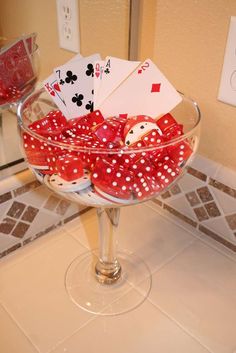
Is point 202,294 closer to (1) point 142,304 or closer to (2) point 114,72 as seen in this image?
(1) point 142,304

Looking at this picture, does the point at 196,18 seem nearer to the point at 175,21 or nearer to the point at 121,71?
the point at 175,21

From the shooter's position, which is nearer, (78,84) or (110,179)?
(110,179)

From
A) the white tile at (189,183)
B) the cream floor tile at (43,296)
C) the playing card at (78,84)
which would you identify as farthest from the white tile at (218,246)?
the playing card at (78,84)

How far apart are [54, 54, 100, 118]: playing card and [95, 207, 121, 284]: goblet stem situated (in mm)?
170

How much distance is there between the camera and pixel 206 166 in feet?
2.28

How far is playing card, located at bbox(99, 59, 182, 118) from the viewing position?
1.78ft

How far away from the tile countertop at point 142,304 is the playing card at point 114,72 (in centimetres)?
33

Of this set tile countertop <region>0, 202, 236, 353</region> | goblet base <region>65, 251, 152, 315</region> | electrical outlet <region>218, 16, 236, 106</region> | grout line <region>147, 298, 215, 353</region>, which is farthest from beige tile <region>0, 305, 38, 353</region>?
electrical outlet <region>218, 16, 236, 106</region>

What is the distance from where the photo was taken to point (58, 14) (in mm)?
793

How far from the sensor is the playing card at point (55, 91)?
1.86 feet

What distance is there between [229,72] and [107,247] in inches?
14.4

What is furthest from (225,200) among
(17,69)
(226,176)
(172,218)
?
(17,69)

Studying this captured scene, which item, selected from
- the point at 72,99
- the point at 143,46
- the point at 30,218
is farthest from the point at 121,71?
the point at 30,218

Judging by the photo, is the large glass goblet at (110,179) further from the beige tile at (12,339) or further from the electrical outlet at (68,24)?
the electrical outlet at (68,24)
